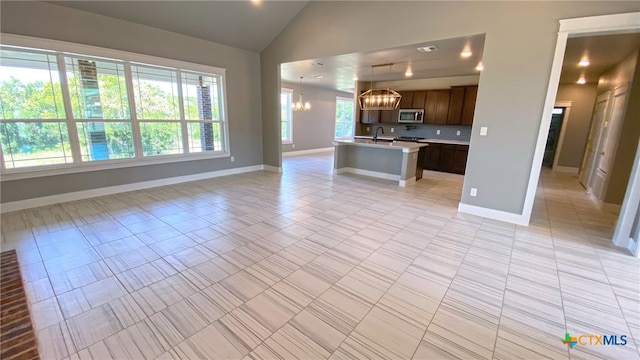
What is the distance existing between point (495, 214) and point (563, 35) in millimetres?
2319

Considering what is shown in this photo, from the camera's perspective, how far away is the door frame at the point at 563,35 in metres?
2.70

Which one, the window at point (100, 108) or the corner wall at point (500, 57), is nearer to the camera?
the corner wall at point (500, 57)

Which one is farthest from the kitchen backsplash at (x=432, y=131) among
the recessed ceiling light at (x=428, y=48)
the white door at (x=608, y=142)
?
the recessed ceiling light at (x=428, y=48)

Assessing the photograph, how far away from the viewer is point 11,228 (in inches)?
119

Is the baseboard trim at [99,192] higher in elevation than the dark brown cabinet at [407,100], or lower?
lower

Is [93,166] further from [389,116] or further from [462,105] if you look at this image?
[462,105]

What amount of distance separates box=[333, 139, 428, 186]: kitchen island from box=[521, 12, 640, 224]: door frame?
2229 millimetres

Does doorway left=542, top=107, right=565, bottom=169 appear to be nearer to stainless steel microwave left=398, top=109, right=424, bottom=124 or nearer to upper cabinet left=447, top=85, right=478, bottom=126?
upper cabinet left=447, top=85, right=478, bottom=126

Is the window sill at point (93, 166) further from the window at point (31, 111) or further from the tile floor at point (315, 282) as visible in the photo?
the tile floor at point (315, 282)

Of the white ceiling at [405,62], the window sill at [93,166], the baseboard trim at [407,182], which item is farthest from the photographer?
the baseboard trim at [407,182]

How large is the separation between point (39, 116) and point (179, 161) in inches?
80.8

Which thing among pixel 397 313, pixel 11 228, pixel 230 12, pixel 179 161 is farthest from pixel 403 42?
pixel 11 228

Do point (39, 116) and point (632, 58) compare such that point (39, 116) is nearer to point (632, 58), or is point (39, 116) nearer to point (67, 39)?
point (67, 39)

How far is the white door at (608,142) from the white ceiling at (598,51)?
602 mm
